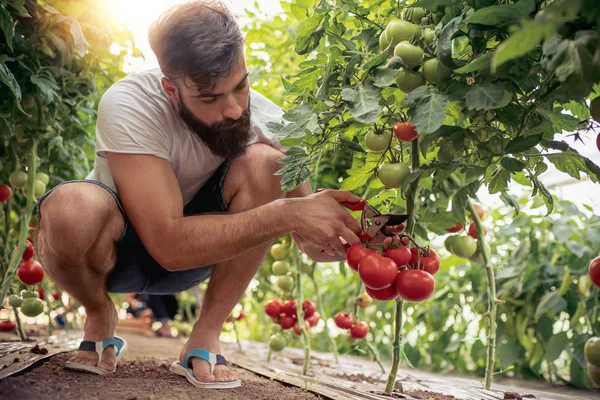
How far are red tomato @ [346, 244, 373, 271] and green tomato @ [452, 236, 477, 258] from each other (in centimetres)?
54

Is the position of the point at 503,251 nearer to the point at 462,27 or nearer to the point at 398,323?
the point at 398,323

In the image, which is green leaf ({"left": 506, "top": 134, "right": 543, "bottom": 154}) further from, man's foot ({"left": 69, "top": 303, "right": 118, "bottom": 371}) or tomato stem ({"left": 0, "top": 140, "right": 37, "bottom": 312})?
tomato stem ({"left": 0, "top": 140, "right": 37, "bottom": 312})

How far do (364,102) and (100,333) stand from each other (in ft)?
3.77

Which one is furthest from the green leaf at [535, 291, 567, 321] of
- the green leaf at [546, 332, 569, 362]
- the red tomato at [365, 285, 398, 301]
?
the red tomato at [365, 285, 398, 301]

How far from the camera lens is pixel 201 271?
1.91 meters

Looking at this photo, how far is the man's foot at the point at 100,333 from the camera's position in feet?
5.41

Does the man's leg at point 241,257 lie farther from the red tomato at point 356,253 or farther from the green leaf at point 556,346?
the green leaf at point 556,346

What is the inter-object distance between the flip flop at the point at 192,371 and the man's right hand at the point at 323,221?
1.63 feet

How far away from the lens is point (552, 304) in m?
2.20

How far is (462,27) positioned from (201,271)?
3.97 feet

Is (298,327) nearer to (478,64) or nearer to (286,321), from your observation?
(286,321)

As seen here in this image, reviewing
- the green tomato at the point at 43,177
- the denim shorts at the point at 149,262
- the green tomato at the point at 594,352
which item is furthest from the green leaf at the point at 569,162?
the green tomato at the point at 43,177

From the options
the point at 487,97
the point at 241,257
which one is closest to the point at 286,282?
the point at 241,257

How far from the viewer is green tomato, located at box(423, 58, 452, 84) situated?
103cm
